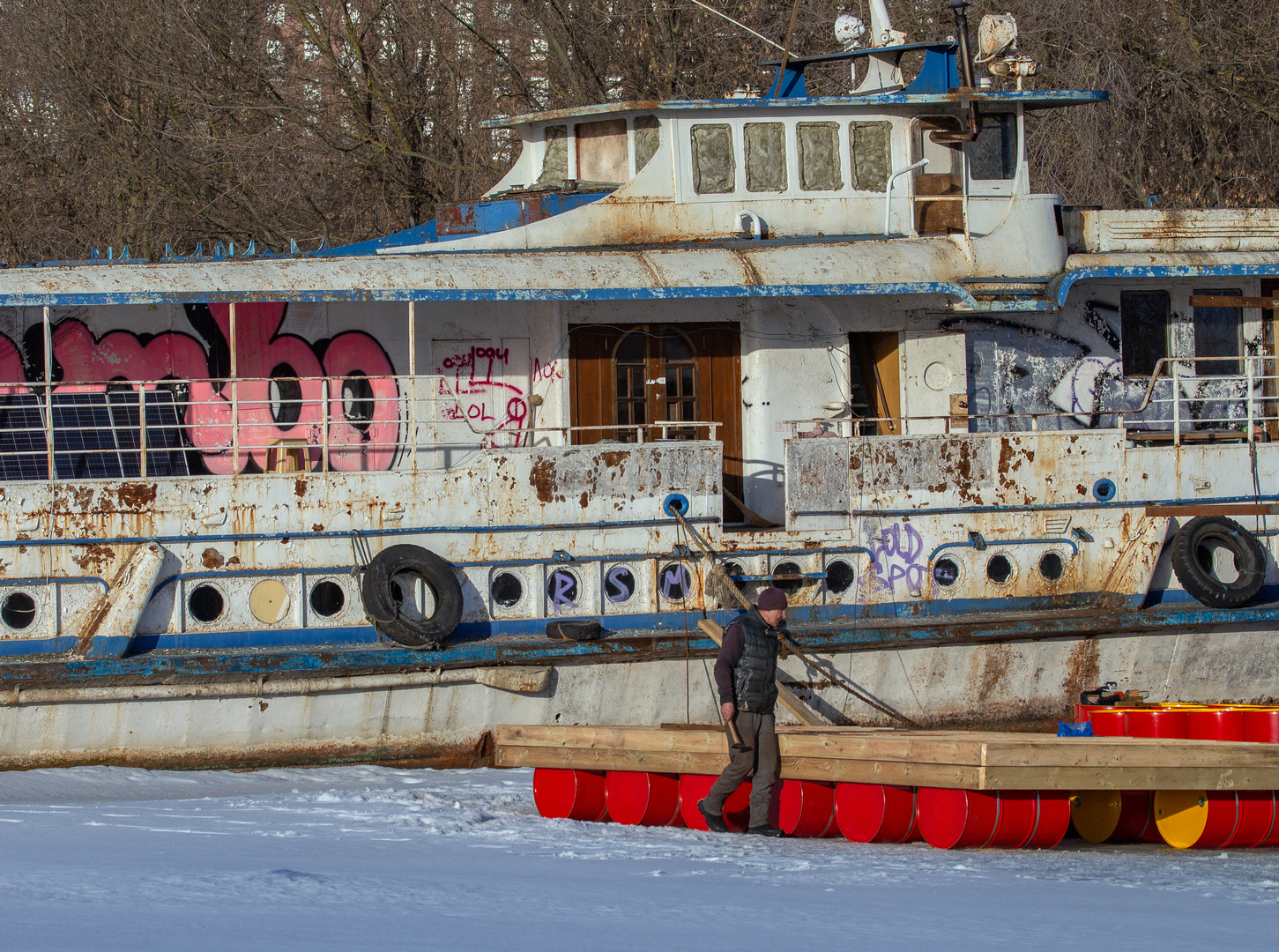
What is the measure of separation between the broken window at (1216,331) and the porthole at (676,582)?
5851mm

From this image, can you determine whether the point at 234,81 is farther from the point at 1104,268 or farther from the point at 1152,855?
the point at 1152,855

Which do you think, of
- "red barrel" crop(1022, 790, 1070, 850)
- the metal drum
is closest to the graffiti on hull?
"red barrel" crop(1022, 790, 1070, 850)

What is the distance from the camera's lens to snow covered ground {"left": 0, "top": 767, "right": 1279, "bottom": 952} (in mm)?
5352

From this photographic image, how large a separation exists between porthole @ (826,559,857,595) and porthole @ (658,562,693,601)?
1.15 metres

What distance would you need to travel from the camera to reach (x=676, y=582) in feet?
35.8

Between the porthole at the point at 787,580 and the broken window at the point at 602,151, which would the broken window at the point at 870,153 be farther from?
the porthole at the point at 787,580

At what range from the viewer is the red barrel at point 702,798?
8320mm

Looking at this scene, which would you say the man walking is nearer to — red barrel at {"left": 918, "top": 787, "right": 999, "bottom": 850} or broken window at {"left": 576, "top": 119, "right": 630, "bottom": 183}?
red barrel at {"left": 918, "top": 787, "right": 999, "bottom": 850}

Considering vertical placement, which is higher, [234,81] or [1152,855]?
[234,81]

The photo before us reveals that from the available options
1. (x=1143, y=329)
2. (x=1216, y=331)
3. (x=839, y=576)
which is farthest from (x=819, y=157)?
(x=1216, y=331)

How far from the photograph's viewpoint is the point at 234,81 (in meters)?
22.4

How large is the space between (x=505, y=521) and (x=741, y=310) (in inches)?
119

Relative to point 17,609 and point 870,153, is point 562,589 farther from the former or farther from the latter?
point 870,153

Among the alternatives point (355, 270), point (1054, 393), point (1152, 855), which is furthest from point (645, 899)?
point (1054, 393)
